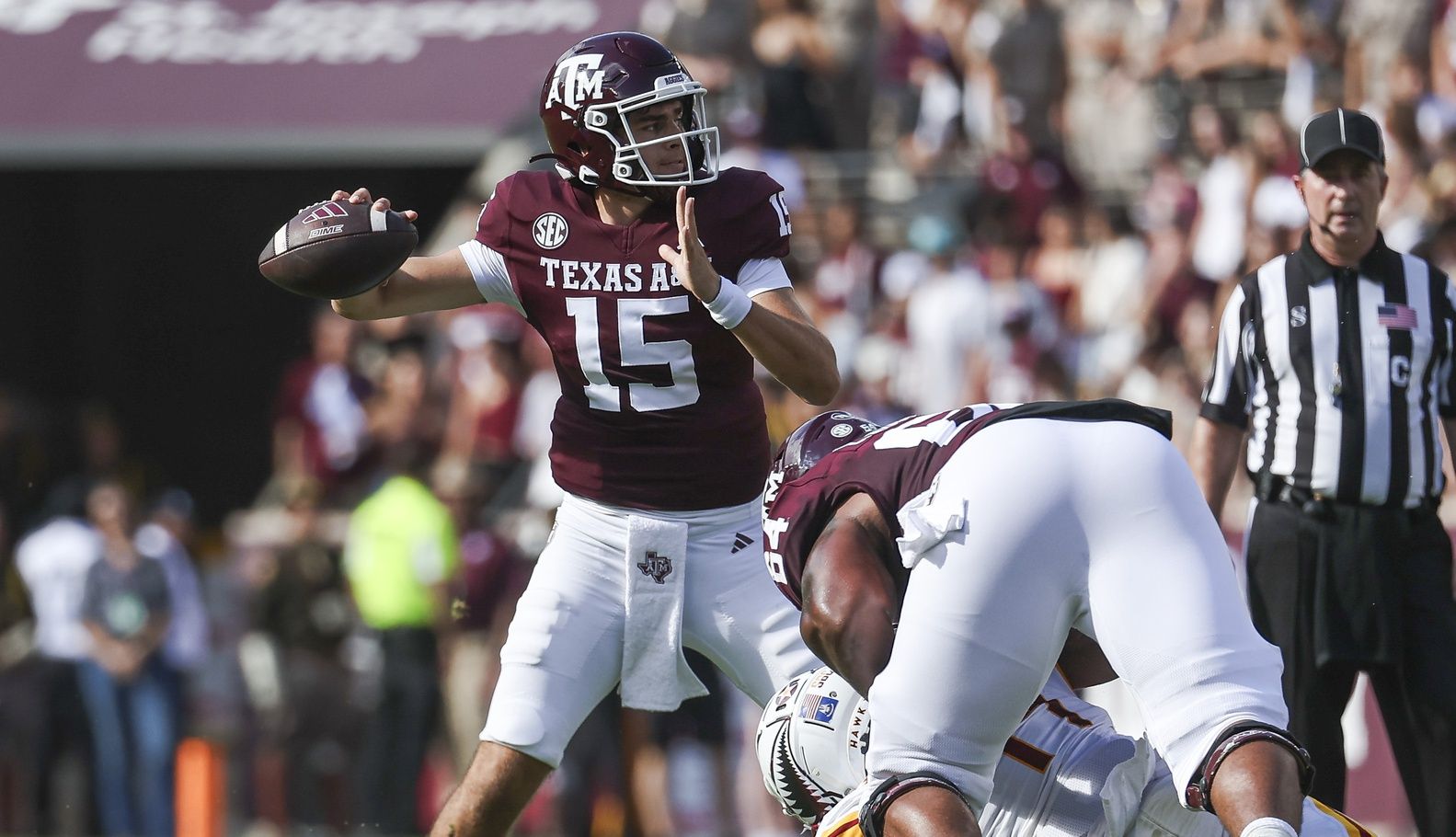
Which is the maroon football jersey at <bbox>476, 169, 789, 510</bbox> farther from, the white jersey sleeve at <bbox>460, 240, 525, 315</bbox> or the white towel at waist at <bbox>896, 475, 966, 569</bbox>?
the white towel at waist at <bbox>896, 475, 966, 569</bbox>

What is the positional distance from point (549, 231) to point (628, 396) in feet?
1.44

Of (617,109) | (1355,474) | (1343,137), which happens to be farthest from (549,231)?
(1355,474)

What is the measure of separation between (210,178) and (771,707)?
437 inches

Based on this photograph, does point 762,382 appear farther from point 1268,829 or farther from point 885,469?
point 1268,829

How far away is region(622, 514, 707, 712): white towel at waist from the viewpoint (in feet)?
16.1

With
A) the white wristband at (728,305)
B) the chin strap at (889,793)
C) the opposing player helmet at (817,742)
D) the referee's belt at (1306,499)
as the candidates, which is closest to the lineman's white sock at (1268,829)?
the chin strap at (889,793)

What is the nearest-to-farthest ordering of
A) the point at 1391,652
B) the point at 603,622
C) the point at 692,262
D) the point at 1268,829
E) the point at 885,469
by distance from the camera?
the point at 1268,829, the point at 885,469, the point at 692,262, the point at 603,622, the point at 1391,652

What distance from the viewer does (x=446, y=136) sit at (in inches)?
494

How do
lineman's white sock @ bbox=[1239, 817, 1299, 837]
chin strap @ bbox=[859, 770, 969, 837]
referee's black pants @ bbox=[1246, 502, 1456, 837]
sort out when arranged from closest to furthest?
1. lineman's white sock @ bbox=[1239, 817, 1299, 837]
2. chin strap @ bbox=[859, 770, 969, 837]
3. referee's black pants @ bbox=[1246, 502, 1456, 837]

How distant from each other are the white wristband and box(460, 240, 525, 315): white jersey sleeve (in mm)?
627

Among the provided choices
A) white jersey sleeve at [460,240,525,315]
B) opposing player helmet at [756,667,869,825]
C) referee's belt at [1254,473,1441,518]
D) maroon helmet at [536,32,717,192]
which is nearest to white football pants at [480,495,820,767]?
opposing player helmet at [756,667,869,825]

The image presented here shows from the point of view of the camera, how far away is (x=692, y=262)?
14.8 ft

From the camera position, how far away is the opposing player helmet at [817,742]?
430cm

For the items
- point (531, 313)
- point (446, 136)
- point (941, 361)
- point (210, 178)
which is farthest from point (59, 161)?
point (531, 313)
